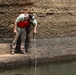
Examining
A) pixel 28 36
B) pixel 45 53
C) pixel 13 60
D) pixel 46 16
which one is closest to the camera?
pixel 13 60

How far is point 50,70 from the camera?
10969 mm

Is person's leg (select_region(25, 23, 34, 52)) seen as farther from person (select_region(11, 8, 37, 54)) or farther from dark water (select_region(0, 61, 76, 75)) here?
dark water (select_region(0, 61, 76, 75))

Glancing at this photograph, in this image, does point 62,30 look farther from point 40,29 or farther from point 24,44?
point 24,44

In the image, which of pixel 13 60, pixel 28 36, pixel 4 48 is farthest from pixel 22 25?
pixel 13 60

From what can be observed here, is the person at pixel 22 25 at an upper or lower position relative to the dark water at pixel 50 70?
upper

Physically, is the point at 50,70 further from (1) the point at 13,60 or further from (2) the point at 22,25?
(2) the point at 22,25

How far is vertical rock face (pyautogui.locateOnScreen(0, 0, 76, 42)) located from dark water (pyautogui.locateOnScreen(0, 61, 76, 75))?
3.65 feet

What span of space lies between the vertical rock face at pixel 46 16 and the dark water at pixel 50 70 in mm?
1113

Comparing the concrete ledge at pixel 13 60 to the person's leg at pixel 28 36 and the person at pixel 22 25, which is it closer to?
the person at pixel 22 25

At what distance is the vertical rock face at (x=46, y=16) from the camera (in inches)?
442

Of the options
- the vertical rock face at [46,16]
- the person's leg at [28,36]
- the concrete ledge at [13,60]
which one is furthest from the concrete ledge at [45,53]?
the vertical rock face at [46,16]

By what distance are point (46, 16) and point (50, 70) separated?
6.61 feet

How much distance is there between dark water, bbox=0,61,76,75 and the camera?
411 inches

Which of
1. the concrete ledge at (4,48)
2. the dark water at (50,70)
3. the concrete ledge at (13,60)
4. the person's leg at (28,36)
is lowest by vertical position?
the dark water at (50,70)
